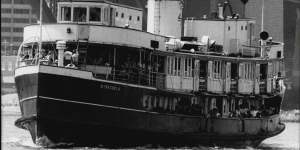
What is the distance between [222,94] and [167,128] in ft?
14.7

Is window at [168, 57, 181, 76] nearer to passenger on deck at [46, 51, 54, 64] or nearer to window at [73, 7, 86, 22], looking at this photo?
window at [73, 7, 86, 22]

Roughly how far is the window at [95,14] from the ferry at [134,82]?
0.04 meters

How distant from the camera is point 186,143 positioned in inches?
1135

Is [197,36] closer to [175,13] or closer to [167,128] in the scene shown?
[175,13]

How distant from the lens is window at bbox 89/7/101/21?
89.0ft

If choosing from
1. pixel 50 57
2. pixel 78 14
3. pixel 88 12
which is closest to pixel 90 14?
pixel 88 12

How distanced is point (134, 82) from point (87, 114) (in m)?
2.95

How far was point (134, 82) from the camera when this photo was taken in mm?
27172

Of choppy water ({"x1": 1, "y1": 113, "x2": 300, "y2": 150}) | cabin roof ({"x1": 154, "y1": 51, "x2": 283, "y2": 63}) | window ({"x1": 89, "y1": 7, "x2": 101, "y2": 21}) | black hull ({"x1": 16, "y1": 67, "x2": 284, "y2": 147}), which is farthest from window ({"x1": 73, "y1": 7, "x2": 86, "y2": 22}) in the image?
choppy water ({"x1": 1, "y1": 113, "x2": 300, "y2": 150})

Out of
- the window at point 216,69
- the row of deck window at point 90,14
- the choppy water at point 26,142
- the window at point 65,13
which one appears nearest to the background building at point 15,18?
the choppy water at point 26,142

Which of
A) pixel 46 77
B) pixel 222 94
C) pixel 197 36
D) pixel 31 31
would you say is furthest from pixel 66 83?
pixel 197 36

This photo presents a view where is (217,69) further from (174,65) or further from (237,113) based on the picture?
(174,65)

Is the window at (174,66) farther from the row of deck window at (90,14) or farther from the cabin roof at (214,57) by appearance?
the row of deck window at (90,14)

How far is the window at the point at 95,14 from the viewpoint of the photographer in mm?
27125
